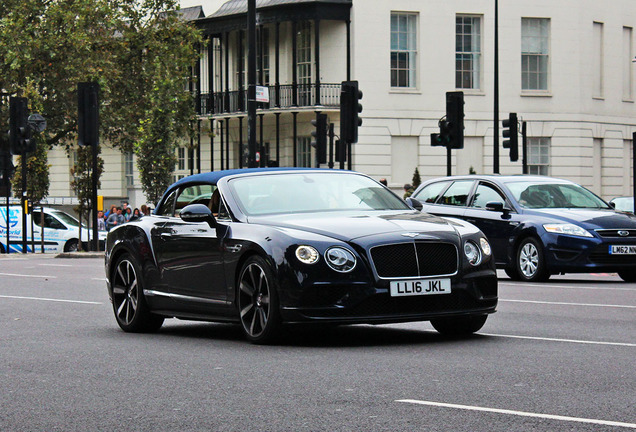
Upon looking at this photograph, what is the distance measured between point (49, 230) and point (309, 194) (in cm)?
3139

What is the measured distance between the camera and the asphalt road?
256 inches

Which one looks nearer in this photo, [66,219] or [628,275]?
[628,275]

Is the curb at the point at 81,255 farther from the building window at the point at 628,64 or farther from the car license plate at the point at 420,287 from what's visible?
the car license plate at the point at 420,287

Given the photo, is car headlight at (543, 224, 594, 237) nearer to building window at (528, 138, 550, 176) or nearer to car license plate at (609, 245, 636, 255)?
car license plate at (609, 245, 636, 255)

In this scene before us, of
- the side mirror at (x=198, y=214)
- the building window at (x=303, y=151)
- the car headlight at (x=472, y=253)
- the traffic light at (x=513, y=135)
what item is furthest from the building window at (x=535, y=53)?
the car headlight at (x=472, y=253)

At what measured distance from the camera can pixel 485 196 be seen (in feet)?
65.0

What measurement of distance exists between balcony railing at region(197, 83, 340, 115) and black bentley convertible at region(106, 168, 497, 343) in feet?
121

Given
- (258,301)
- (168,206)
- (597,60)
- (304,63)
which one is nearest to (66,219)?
(304,63)

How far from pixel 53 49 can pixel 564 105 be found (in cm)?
1916

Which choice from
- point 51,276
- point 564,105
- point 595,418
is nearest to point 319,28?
point 564,105

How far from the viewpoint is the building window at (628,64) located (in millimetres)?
52125

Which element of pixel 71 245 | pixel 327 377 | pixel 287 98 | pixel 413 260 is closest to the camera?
pixel 327 377

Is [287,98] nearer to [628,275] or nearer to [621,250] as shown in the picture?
[628,275]

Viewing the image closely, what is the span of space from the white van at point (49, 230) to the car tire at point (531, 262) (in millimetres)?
23785
